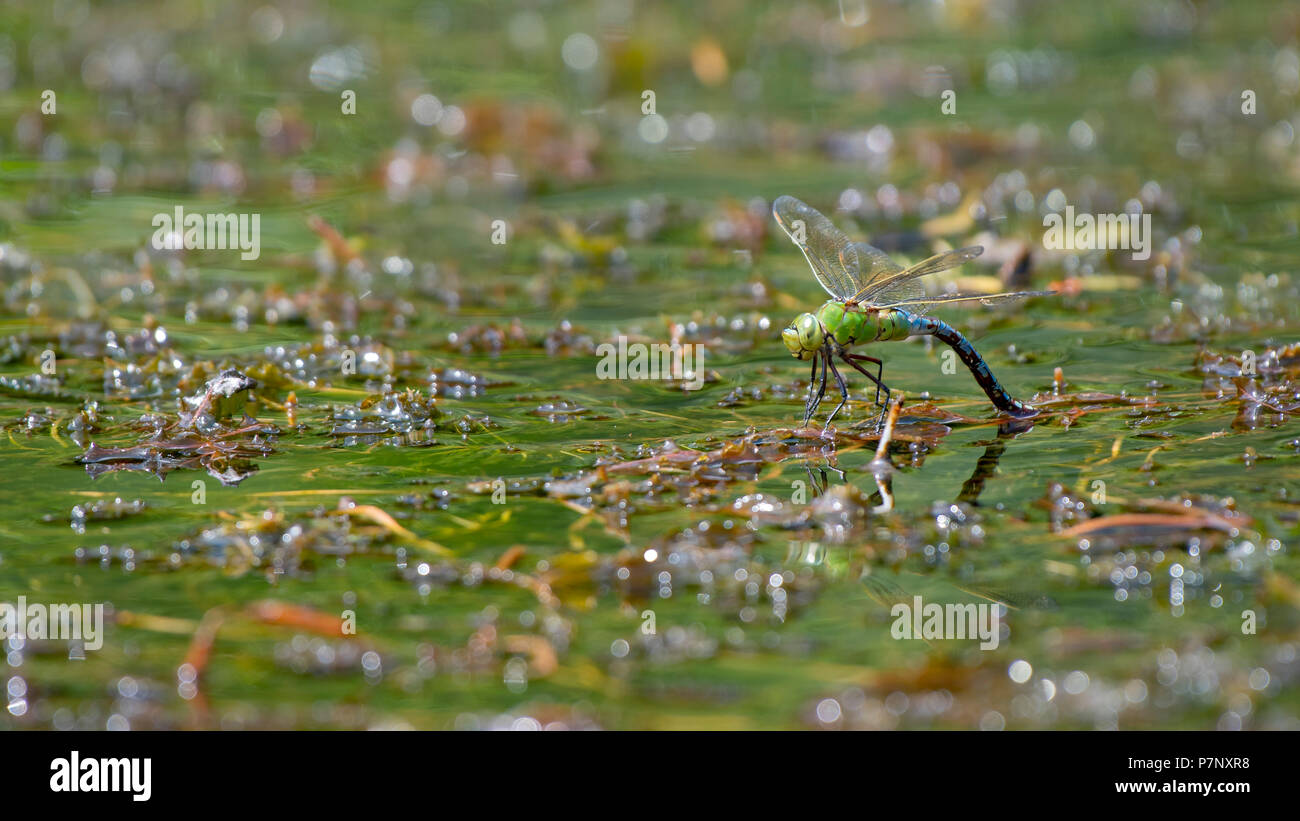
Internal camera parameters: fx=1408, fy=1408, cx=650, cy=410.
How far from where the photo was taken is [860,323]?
196 inches

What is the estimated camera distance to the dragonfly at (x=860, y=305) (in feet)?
16.1

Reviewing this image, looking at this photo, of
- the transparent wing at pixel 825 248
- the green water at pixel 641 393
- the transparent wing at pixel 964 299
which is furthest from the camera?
the transparent wing at pixel 825 248

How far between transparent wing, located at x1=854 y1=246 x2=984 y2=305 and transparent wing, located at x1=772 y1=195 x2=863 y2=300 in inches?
3.3

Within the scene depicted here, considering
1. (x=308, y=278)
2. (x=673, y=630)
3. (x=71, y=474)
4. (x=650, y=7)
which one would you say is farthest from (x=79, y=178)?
(x=673, y=630)

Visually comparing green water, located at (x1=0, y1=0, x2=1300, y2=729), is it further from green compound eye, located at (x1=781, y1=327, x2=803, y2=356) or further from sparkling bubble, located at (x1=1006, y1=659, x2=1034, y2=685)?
green compound eye, located at (x1=781, y1=327, x2=803, y2=356)

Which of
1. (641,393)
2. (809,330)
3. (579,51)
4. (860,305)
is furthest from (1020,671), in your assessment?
(579,51)

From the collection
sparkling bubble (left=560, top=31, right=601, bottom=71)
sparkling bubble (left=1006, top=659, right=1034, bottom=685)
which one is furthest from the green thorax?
sparkling bubble (left=560, top=31, right=601, bottom=71)

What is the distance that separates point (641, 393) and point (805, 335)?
0.87 meters

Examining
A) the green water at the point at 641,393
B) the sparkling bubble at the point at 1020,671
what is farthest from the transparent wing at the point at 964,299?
the sparkling bubble at the point at 1020,671

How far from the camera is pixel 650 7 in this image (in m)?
12.9

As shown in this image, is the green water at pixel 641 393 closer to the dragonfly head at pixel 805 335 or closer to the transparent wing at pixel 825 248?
the dragonfly head at pixel 805 335

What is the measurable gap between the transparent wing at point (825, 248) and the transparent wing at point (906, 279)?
8 cm

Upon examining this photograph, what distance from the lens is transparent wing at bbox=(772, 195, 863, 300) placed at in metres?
5.12
